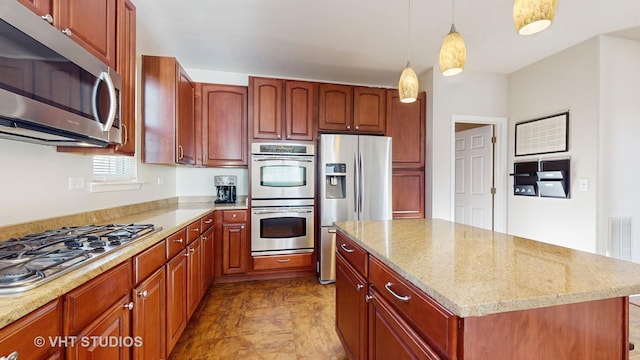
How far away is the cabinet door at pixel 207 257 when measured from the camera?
2487 mm

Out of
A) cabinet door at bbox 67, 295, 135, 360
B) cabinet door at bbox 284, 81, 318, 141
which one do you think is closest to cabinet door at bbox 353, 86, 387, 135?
cabinet door at bbox 284, 81, 318, 141

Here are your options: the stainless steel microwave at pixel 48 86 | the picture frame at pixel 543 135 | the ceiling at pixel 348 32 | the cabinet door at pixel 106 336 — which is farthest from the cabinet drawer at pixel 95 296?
the picture frame at pixel 543 135

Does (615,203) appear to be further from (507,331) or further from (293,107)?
(293,107)

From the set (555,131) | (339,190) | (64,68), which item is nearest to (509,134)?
(555,131)

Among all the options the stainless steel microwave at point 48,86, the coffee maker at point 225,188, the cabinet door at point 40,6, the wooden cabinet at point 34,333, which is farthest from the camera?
the coffee maker at point 225,188

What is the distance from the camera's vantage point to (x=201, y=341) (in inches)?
78.2

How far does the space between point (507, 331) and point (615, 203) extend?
3.19m

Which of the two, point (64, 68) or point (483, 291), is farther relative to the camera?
point (64, 68)

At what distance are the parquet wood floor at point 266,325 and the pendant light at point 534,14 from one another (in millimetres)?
2122

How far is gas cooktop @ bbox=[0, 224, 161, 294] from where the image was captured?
767 millimetres

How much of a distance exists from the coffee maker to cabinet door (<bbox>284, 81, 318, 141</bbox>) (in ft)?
3.38

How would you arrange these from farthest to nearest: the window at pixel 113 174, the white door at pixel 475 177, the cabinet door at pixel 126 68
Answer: the white door at pixel 475 177 → the window at pixel 113 174 → the cabinet door at pixel 126 68

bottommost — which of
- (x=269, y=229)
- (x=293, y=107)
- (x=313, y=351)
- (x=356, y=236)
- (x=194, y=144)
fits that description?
(x=313, y=351)

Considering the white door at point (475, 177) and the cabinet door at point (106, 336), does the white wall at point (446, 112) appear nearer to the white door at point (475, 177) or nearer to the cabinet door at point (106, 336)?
the white door at point (475, 177)
